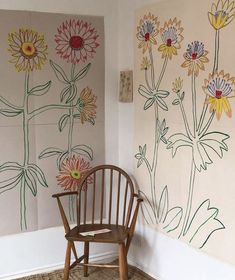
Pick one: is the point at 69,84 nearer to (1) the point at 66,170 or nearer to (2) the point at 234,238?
(1) the point at 66,170

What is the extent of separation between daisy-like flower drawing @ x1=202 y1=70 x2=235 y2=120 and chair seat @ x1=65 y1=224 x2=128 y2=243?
3.77 feet

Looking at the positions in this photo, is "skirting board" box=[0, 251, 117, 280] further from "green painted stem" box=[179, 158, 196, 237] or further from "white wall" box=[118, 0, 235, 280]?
"green painted stem" box=[179, 158, 196, 237]

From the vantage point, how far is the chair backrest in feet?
11.1

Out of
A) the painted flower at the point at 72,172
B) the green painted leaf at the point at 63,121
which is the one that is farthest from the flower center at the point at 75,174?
the green painted leaf at the point at 63,121

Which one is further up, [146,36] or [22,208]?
[146,36]

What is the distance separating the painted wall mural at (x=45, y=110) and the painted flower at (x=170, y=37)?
68cm

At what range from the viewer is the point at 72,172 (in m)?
3.46

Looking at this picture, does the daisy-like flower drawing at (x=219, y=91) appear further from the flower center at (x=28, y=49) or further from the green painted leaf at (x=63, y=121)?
the flower center at (x=28, y=49)

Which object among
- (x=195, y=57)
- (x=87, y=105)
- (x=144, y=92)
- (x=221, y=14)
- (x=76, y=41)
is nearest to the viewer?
(x=221, y=14)

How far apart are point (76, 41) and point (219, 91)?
1354 mm

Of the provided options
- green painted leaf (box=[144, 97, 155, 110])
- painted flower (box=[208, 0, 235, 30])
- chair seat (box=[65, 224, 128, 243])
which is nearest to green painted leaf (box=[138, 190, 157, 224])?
chair seat (box=[65, 224, 128, 243])

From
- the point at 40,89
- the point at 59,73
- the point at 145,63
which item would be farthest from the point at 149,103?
the point at 40,89

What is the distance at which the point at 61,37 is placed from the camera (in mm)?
3309

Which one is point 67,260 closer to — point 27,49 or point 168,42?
point 27,49
